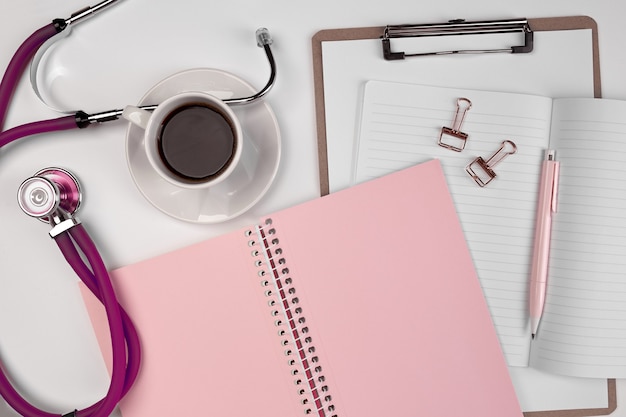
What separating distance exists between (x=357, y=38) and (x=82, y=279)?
20.1 inches

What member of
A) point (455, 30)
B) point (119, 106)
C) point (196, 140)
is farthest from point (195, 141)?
point (455, 30)

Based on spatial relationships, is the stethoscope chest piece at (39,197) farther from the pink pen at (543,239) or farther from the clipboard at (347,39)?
the pink pen at (543,239)

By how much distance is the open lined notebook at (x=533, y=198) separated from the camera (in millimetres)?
791

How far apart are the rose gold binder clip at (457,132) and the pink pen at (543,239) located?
12 cm

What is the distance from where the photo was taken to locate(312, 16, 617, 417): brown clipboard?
812mm

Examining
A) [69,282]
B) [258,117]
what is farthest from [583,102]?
[69,282]

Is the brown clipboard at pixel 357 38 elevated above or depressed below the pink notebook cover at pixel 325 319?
above

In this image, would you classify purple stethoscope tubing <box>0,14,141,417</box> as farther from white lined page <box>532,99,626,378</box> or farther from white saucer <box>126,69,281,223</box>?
white lined page <box>532,99,626,378</box>

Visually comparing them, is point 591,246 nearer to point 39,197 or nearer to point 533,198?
point 533,198

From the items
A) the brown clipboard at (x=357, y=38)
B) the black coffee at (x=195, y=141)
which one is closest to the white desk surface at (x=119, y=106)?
the brown clipboard at (x=357, y=38)

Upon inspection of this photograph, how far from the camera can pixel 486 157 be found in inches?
32.1

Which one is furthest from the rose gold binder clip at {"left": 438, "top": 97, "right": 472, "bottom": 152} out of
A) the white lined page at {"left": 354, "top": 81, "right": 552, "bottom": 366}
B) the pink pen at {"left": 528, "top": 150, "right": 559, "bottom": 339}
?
the pink pen at {"left": 528, "top": 150, "right": 559, "bottom": 339}

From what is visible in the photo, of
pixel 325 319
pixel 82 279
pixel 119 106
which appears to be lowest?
pixel 325 319

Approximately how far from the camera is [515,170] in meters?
0.81
